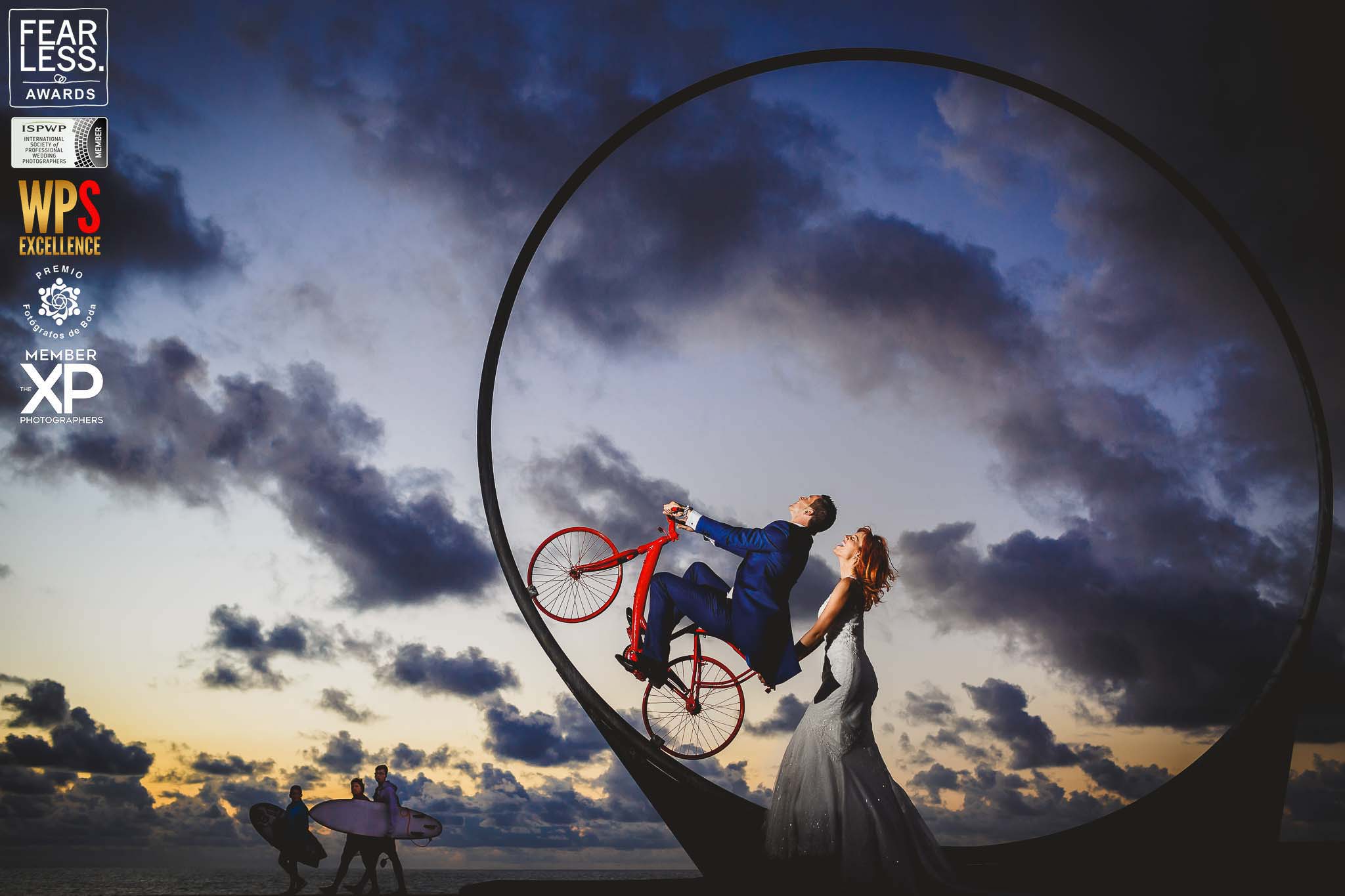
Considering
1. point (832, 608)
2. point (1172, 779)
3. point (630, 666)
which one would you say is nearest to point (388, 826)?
point (630, 666)

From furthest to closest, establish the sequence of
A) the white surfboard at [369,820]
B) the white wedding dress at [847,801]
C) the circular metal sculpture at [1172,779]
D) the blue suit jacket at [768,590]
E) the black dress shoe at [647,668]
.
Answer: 1. the white surfboard at [369,820]
2. the circular metal sculpture at [1172,779]
3. the black dress shoe at [647,668]
4. the blue suit jacket at [768,590]
5. the white wedding dress at [847,801]

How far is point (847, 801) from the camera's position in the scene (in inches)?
283

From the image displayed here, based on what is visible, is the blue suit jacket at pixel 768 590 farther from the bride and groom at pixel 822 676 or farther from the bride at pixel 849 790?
the bride at pixel 849 790

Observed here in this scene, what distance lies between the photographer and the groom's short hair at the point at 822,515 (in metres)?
8.12

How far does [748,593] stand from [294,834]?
6495 millimetres

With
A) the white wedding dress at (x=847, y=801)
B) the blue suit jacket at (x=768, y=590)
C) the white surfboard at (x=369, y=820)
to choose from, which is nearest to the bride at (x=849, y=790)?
the white wedding dress at (x=847, y=801)

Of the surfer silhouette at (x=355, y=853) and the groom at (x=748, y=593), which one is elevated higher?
the groom at (x=748, y=593)

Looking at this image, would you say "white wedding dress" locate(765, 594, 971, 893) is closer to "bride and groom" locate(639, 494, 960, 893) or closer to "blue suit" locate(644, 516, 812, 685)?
"bride and groom" locate(639, 494, 960, 893)

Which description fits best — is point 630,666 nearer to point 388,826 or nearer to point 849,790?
point 849,790

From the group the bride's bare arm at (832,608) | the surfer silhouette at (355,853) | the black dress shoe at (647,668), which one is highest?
the bride's bare arm at (832,608)

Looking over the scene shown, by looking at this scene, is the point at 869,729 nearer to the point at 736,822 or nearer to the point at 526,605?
the point at 736,822

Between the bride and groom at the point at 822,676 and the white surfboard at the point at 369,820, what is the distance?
13.9 ft

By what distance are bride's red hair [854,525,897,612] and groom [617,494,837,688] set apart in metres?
0.55

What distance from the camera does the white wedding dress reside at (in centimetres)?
715
